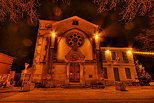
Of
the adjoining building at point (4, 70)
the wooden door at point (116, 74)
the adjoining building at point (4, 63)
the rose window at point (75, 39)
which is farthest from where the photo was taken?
the wooden door at point (116, 74)

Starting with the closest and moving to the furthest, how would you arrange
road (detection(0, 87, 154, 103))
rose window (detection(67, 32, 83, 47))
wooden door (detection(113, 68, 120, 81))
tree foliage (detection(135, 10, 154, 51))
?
road (detection(0, 87, 154, 103)) → tree foliage (detection(135, 10, 154, 51)) → rose window (detection(67, 32, 83, 47)) → wooden door (detection(113, 68, 120, 81))

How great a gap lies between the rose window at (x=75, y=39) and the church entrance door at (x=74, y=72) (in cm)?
410

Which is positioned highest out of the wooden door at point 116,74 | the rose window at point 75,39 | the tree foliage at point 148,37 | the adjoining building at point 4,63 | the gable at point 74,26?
the gable at point 74,26

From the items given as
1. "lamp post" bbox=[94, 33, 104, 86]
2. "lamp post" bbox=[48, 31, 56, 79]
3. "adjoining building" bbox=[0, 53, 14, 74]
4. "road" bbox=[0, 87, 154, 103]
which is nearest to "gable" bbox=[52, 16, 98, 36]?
"lamp post" bbox=[48, 31, 56, 79]

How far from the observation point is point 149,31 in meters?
7.56

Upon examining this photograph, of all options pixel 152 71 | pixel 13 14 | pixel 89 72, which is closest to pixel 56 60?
pixel 89 72

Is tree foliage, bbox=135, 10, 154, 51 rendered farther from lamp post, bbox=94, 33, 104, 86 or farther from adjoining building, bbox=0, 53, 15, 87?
adjoining building, bbox=0, 53, 15, 87

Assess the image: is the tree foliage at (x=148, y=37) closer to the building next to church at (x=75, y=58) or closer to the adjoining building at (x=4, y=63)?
the building next to church at (x=75, y=58)

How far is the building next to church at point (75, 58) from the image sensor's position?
14.5 m

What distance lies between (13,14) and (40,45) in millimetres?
13749

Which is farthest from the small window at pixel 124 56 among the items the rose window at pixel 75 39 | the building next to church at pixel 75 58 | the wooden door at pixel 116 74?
the rose window at pixel 75 39

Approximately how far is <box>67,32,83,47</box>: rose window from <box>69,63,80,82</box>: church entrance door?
4.10 meters

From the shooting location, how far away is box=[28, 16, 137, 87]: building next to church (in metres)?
14.5

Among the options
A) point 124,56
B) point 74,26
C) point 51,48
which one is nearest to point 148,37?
point 124,56
